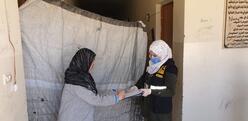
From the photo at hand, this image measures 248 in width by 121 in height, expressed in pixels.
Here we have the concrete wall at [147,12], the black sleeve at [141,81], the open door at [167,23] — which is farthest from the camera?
the concrete wall at [147,12]

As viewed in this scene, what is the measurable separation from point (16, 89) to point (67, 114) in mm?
391

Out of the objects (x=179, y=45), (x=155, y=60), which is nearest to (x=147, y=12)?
(x=179, y=45)

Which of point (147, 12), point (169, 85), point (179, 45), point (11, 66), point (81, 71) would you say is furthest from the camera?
point (147, 12)

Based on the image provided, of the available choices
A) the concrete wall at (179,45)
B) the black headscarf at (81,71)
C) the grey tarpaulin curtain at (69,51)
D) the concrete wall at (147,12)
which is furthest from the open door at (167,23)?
the black headscarf at (81,71)

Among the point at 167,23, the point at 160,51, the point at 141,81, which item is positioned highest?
the point at 167,23

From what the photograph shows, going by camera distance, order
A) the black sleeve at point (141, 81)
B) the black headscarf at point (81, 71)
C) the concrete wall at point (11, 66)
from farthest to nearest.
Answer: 1. the black sleeve at point (141, 81)
2. the black headscarf at point (81, 71)
3. the concrete wall at point (11, 66)

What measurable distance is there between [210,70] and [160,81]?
72cm

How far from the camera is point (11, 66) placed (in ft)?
5.81

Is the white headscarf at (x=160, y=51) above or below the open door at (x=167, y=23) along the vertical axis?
below

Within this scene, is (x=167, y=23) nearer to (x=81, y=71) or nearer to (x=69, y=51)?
(x=69, y=51)

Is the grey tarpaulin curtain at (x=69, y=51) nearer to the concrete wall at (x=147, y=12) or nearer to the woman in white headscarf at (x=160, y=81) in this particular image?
the woman in white headscarf at (x=160, y=81)

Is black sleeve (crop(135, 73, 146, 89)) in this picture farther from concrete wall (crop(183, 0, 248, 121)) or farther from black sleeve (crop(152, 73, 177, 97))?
concrete wall (crop(183, 0, 248, 121))

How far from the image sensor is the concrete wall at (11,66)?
1637 millimetres

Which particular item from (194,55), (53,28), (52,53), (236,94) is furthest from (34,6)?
(236,94)
